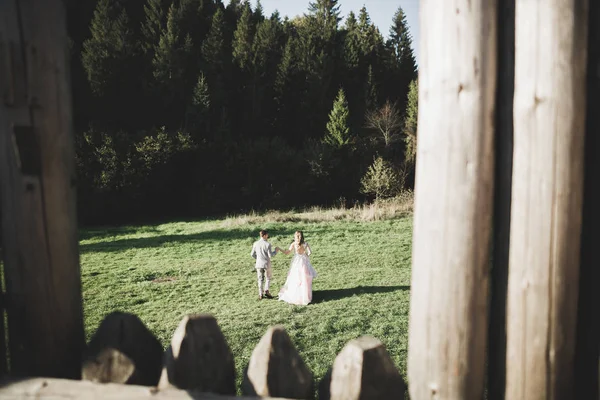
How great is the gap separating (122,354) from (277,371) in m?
0.49

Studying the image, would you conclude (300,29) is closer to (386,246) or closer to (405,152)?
(405,152)

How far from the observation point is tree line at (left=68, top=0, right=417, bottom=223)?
29.0m

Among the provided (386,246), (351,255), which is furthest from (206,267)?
(386,246)

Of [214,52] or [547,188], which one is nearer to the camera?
[547,188]

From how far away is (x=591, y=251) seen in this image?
126 cm

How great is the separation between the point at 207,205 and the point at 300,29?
79.0 ft

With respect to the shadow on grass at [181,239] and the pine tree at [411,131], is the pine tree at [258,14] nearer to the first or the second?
the pine tree at [411,131]

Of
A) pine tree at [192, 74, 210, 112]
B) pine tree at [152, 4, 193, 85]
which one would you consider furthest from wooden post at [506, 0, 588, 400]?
pine tree at [152, 4, 193, 85]

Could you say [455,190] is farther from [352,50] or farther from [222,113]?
[352,50]

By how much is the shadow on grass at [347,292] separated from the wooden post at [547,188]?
→ 8.10m

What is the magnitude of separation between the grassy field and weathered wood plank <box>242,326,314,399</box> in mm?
4229

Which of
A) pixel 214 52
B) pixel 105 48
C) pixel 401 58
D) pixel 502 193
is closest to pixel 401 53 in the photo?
pixel 401 58

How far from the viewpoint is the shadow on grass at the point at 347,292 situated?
9.36 meters

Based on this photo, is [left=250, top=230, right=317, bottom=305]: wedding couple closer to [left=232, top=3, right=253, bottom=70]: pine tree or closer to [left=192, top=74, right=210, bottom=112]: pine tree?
[left=192, top=74, right=210, bottom=112]: pine tree
